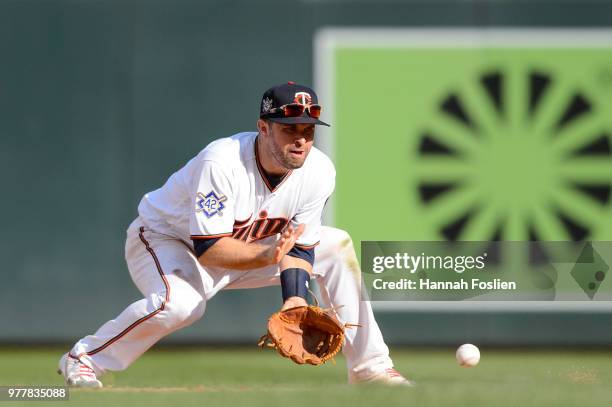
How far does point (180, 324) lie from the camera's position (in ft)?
17.6

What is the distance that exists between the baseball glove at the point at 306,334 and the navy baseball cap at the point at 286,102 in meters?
0.81

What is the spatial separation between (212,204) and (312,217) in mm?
536

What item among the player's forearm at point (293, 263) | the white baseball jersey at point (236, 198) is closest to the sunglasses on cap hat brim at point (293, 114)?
the white baseball jersey at point (236, 198)

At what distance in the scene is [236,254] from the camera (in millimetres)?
5293

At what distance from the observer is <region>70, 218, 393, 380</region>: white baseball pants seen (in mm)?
5293

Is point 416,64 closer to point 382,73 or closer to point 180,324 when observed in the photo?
point 382,73

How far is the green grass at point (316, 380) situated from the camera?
436 cm

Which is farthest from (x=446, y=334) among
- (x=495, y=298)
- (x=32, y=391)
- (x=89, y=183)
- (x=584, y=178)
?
(x=32, y=391)

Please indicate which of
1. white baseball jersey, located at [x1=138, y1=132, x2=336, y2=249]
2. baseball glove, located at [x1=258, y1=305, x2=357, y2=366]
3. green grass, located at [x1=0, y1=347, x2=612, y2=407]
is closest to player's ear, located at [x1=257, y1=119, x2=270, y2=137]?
white baseball jersey, located at [x1=138, y1=132, x2=336, y2=249]

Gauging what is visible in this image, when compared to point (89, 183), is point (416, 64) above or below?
above

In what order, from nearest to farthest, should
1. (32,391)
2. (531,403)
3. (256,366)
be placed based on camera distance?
1. (531,403)
2. (32,391)
3. (256,366)

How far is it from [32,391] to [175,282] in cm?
80

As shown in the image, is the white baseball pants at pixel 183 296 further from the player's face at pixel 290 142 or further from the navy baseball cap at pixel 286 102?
the navy baseball cap at pixel 286 102

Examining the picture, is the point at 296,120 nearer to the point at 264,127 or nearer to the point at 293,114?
the point at 293,114
